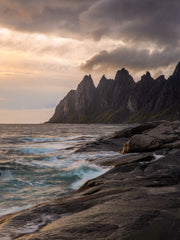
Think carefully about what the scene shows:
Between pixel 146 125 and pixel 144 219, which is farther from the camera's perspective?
pixel 146 125

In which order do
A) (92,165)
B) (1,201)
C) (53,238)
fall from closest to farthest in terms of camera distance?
1. (53,238)
2. (1,201)
3. (92,165)

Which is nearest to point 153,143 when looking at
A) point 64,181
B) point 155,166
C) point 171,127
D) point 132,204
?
point 171,127

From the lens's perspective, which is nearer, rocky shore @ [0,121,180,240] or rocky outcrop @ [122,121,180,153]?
rocky shore @ [0,121,180,240]

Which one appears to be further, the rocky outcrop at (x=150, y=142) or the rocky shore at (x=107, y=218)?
the rocky outcrop at (x=150, y=142)

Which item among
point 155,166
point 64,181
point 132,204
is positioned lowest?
point 64,181

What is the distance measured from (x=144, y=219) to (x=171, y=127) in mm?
21420

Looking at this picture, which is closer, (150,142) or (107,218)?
(107,218)

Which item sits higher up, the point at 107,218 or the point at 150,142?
the point at 107,218

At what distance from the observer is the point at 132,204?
16.5 feet

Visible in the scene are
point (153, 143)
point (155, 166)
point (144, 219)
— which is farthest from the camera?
point (153, 143)

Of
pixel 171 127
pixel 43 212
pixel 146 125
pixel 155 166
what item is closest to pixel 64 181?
pixel 155 166

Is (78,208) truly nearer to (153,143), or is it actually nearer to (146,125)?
(153,143)

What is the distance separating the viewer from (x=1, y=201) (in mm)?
9312

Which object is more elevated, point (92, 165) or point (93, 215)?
point (93, 215)
